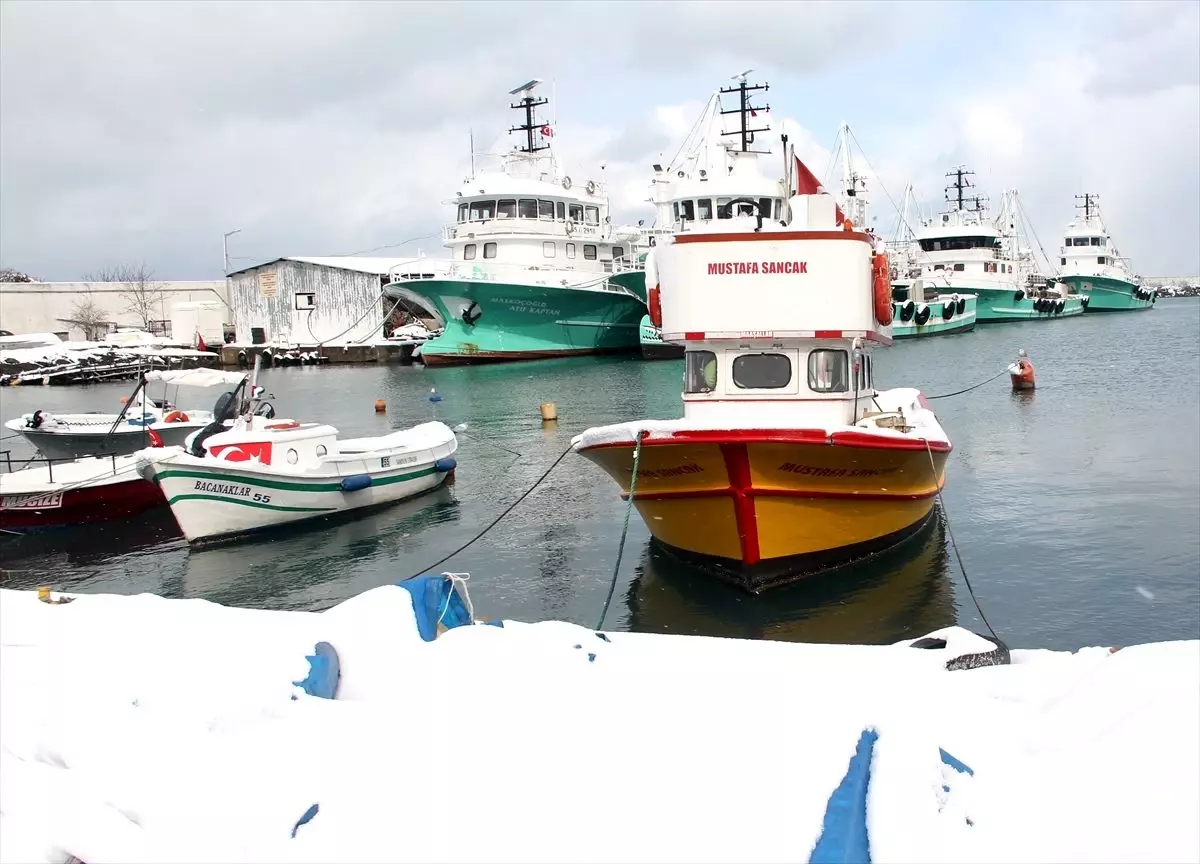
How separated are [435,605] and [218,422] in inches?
494

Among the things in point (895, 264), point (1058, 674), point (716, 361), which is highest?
point (895, 264)

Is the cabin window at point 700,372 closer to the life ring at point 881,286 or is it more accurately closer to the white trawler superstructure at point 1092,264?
the life ring at point 881,286

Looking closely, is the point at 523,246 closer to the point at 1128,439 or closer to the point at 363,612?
the point at 1128,439

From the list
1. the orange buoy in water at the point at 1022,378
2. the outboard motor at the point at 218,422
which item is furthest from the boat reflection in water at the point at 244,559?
the orange buoy in water at the point at 1022,378

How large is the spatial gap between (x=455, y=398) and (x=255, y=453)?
69.8 ft

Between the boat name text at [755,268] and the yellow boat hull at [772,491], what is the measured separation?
2255 millimetres

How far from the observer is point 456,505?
17781mm

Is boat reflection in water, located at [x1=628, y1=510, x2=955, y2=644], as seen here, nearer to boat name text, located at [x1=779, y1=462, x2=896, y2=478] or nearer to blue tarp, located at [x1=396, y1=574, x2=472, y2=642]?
boat name text, located at [x1=779, y1=462, x2=896, y2=478]

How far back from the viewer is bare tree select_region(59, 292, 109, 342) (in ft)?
241

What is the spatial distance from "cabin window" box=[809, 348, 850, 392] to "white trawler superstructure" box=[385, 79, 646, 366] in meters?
40.5

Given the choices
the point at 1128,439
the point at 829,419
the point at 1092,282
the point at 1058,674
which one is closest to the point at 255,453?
the point at 829,419

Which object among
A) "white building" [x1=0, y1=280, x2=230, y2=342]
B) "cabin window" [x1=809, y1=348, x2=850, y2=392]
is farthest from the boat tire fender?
"white building" [x1=0, y1=280, x2=230, y2=342]

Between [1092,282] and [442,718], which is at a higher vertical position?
[1092,282]

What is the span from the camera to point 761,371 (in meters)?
11.9
